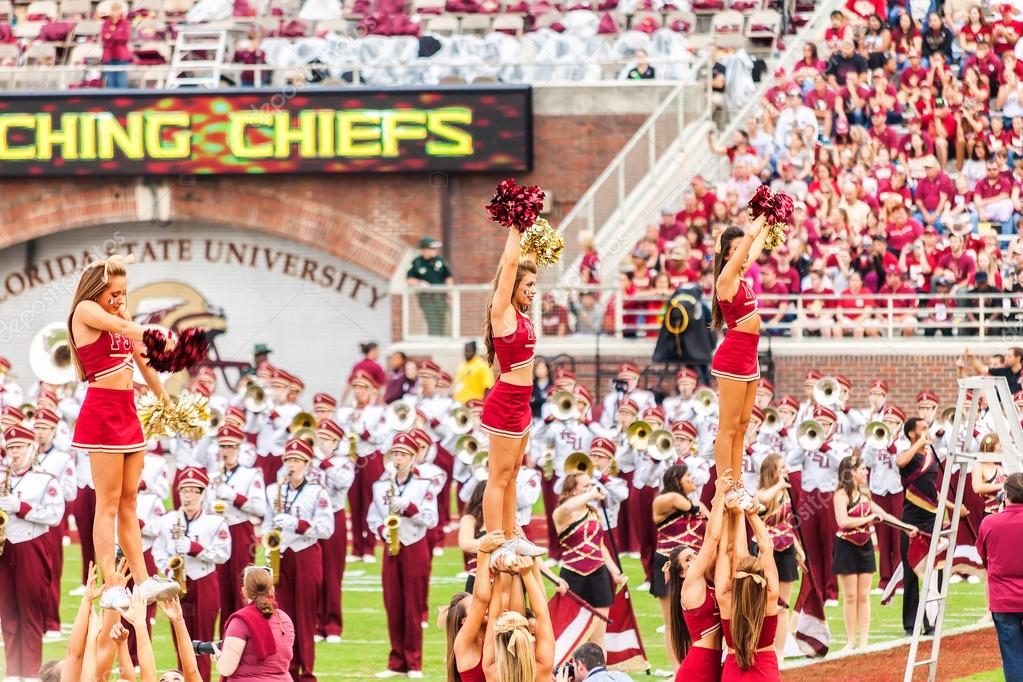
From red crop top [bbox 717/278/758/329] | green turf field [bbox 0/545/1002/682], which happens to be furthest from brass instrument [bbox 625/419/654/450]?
red crop top [bbox 717/278/758/329]

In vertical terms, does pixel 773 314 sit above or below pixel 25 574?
above

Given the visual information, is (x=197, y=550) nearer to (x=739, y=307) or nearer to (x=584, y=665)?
(x=584, y=665)

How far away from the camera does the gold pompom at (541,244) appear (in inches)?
316

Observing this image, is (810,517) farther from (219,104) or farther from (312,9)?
(312,9)

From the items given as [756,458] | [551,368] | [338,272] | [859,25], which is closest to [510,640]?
[756,458]

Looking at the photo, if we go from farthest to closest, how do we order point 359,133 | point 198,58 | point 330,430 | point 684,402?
point 198,58
point 359,133
point 684,402
point 330,430

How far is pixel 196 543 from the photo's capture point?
11.4m

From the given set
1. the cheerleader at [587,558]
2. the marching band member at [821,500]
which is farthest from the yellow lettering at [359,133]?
the cheerleader at [587,558]

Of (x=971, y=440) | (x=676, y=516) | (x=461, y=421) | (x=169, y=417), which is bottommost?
(x=676, y=516)

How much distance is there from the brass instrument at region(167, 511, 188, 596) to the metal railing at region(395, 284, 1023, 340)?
24.5 ft

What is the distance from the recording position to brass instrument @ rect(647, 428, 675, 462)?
14.9 m

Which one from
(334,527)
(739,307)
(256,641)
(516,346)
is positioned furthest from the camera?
(334,527)

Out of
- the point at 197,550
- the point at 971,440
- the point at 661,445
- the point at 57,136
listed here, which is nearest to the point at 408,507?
the point at 197,550

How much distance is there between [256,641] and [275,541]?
230 cm
